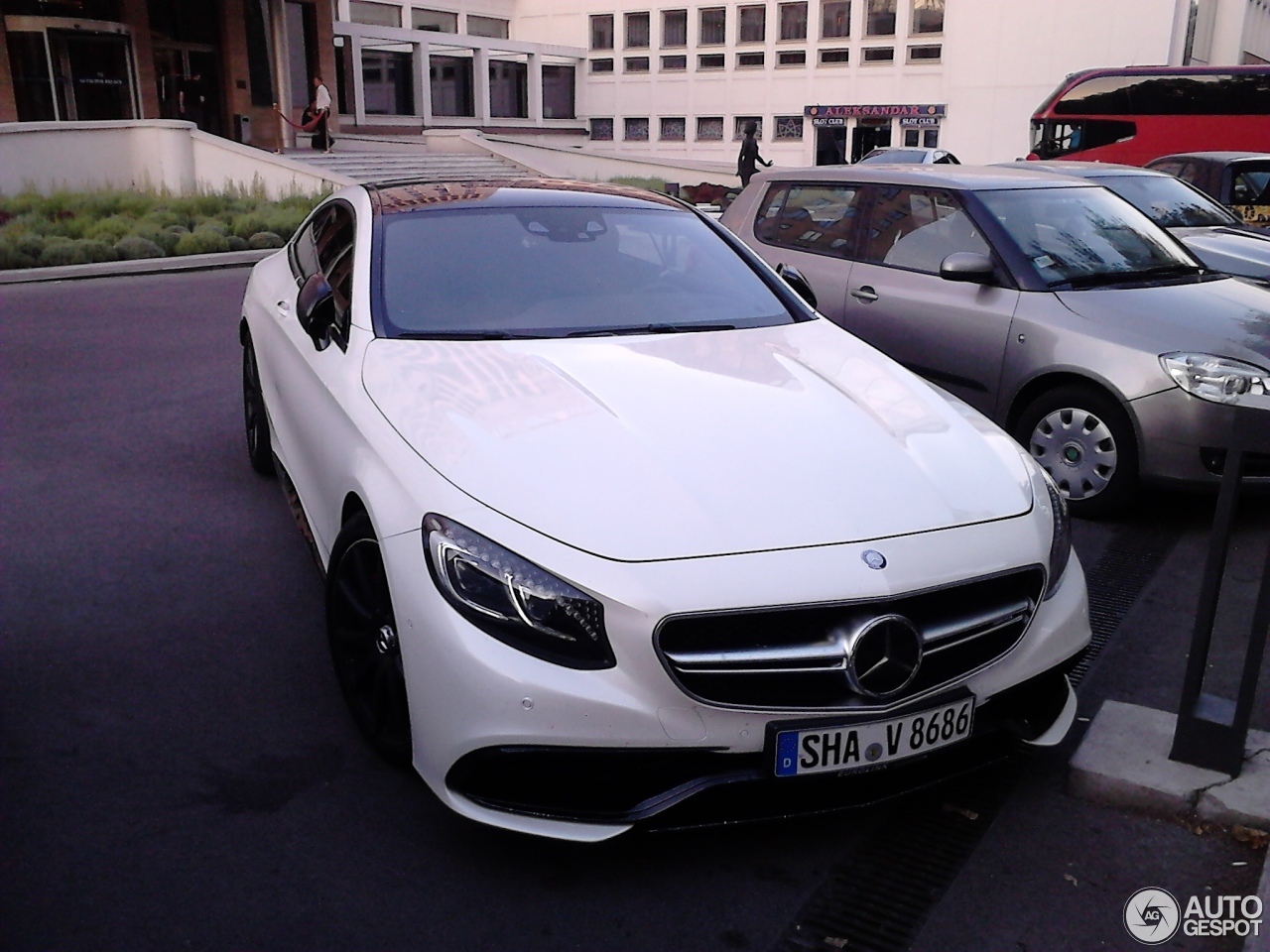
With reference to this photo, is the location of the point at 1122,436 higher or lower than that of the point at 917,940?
higher

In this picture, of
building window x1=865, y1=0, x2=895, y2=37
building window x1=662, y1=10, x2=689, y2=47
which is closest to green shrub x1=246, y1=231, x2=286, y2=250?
building window x1=865, y1=0, x2=895, y2=37

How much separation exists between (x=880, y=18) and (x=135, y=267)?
4481 cm

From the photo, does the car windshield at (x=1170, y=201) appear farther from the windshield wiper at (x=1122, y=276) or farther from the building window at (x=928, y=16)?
the building window at (x=928, y=16)

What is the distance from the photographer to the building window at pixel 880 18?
2041 inches

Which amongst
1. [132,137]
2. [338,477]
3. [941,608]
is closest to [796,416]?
[941,608]

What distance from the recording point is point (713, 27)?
56.5 metres

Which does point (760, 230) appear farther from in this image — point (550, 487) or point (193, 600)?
point (550, 487)

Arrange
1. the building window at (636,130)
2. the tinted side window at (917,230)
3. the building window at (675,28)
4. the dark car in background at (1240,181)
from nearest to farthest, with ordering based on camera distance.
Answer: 1. the tinted side window at (917,230)
2. the dark car in background at (1240,181)
3. the building window at (675,28)
4. the building window at (636,130)

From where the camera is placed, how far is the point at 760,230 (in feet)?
24.9

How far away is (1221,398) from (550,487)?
3617mm

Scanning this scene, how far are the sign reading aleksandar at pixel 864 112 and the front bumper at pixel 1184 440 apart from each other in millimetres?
49290

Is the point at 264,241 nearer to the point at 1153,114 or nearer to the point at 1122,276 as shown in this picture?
the point at 1122,276

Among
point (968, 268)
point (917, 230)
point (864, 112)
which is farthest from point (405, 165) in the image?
point (864, 112)

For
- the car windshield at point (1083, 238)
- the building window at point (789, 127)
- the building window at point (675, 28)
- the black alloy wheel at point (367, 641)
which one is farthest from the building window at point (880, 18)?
the black alloy wheel at point (367, 641)
